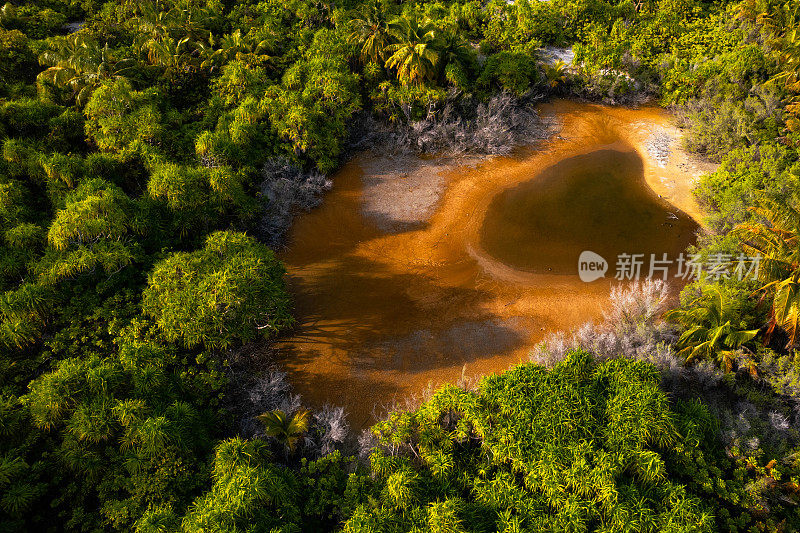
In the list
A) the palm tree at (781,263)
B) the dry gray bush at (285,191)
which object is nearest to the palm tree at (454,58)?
the dry gray bush at (285,191)

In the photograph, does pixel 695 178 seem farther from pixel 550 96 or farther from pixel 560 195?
pixel 550 96

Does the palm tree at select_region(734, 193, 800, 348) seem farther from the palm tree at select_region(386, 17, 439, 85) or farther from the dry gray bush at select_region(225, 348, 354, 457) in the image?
the palm tree at select_region(386, 17, 439, 85)

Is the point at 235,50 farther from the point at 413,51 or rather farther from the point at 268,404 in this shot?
the point at 268,404

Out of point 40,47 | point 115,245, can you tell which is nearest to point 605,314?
point 115,245

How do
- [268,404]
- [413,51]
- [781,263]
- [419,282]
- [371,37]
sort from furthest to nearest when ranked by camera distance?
1. [371,37]
2. [413,51]
3. [419,282]
4. [268,404]
5. [781,263]

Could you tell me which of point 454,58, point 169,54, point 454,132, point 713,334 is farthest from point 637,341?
point 169,54
